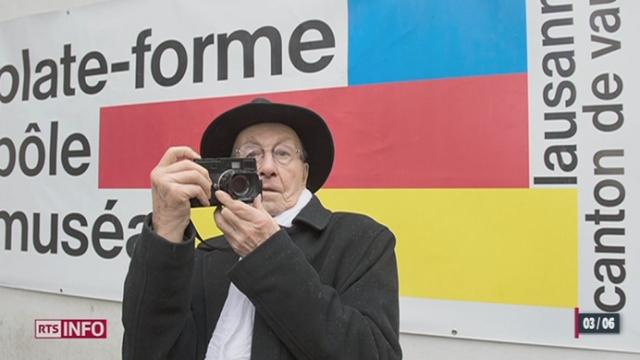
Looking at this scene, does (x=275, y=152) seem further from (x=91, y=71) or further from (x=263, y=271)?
(x=91, y=71)

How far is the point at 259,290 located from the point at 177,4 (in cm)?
155

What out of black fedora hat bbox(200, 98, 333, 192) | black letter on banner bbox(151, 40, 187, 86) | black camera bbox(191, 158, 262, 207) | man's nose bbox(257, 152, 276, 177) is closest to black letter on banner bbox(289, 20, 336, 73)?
black letter on banner bbox(151, 40, 187, 86)

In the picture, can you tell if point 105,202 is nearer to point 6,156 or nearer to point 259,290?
point 6,156

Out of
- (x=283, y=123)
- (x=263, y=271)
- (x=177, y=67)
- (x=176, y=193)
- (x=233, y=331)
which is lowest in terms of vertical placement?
(x=233, y=331)

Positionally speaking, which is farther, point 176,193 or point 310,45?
point 310,45

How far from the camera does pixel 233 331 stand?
2.89ft

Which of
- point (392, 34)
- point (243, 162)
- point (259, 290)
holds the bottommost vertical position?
point (259, 290)

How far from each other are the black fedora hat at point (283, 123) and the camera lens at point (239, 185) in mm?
192

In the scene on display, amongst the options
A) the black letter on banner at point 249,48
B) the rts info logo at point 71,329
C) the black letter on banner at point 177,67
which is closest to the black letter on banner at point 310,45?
the black letter on banner at point 249,48

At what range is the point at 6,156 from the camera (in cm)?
232

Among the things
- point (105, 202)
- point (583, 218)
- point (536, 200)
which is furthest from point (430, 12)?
point (105, 202)

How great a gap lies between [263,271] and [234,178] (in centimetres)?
15

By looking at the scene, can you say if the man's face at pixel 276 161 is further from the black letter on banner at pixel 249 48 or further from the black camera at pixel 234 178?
the black letter on banner at pixel 249 48

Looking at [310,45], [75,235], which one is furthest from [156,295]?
[75,235]
